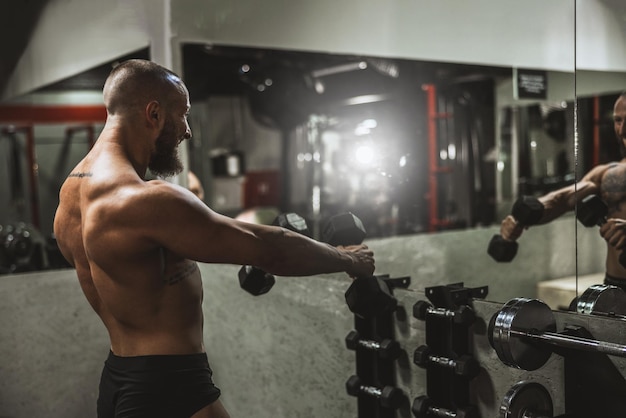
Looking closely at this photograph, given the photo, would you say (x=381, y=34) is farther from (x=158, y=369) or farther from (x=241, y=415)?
(x=158, y=369)

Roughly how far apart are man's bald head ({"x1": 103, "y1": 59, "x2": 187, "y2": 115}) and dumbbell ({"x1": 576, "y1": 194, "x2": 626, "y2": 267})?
1.59 m

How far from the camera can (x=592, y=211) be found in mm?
2514

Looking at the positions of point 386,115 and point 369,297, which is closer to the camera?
point 369,297

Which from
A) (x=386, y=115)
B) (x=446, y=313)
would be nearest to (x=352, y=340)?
(x=446, y=313)

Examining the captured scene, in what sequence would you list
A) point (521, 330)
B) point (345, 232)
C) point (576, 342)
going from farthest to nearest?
point (345, 232) → point (521, 330) → point (576, 342)

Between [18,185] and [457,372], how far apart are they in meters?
4.98

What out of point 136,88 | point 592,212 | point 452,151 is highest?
point 136,88

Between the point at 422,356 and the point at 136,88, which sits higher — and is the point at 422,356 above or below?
below

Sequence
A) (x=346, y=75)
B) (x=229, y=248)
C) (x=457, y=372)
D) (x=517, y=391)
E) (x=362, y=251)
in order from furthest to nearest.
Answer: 1. (x=346, y=75)
2. (x=362, y=251)
3. (x=457, y=372)
4. (x=229, y=248)
5. (x=517, y=391)

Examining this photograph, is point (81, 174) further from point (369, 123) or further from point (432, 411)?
point (369, 123)

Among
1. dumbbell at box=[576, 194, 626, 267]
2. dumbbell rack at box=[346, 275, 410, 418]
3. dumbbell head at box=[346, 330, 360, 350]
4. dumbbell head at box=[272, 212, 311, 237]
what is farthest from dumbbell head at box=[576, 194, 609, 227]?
dumbbell head at box=[272, 212, 311, 237]

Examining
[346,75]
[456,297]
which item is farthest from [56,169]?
[456,297]

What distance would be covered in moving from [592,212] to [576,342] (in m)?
1.01

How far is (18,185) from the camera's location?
19.4 feet
